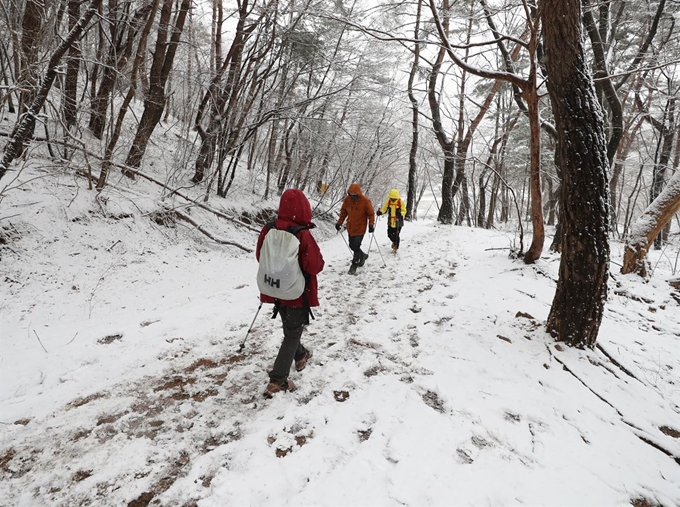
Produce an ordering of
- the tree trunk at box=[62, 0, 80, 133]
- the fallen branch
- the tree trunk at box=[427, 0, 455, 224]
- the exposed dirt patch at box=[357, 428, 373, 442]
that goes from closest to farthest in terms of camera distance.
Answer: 1. the exposed dirt patch at box=[357, 428, 373, 442]
2. the tree trunk at box=[62, 0, 80, 133]
3. the fallen branch
4. the tree trunk at box=[427, 0, 455, 224]

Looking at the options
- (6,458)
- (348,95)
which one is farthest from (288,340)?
(348,95)

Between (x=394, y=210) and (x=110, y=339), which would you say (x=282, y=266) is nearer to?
(x=110, y=339)

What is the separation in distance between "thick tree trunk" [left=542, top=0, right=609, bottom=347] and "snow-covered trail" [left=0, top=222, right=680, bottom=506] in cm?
60

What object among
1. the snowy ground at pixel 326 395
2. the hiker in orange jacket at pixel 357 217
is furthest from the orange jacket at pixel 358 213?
the snowy ground at pixel 326 395

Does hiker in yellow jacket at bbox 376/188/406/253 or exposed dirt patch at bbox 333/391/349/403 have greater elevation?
hiker in yellow jacket at bbox 376/188/406/253

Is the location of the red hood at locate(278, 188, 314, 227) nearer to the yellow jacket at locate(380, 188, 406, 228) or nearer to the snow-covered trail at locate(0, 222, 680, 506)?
the snow-covered trail at locate(0, 222, 680, 506)

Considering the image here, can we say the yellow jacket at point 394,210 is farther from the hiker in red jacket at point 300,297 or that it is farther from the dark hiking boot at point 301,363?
the hiker in red jacket at point 300,297

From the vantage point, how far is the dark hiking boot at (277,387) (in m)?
3.08

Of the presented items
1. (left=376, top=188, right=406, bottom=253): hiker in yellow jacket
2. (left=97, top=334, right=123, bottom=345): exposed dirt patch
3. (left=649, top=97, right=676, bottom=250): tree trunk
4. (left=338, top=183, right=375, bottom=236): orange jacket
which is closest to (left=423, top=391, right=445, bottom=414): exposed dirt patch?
(left=97, top=334, right=123, bottom=345): exposed dirt patch

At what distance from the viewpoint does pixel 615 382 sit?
10.7ft

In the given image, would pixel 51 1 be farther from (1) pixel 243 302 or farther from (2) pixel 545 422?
(2) pixel 545 422

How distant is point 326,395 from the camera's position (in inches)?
122

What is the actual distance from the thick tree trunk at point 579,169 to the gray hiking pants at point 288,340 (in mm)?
3244

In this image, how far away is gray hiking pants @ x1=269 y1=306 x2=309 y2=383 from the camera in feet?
10.2
